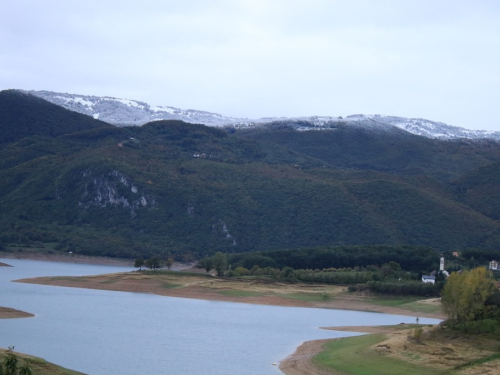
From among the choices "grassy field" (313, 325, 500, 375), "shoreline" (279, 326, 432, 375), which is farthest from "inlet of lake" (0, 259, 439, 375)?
"grassy field" (313, 325, 500, 375)

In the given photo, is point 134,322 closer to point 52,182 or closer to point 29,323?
point 29,323

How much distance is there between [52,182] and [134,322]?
11645 cm

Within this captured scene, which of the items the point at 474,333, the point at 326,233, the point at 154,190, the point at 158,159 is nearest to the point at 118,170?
the point at 154,190

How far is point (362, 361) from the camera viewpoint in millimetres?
48531

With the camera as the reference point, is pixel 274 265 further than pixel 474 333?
Yes

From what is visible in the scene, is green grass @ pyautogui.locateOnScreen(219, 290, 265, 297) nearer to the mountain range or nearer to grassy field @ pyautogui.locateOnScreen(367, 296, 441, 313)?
grassy field @ pyautogui.locateOnScreen(367, 296, 441, 313)

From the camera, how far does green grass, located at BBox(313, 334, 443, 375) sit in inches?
1775

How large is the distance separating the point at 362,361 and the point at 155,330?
1820 centimetres

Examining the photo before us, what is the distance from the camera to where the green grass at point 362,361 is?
4509 centimetres

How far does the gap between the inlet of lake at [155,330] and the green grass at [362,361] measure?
279 cm

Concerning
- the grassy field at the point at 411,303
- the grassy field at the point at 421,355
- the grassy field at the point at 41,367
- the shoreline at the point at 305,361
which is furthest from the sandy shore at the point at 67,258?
the grassy field at the point at 41,367

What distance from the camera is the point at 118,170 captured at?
177500 mm

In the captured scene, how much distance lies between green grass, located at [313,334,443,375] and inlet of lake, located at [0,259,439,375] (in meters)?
2.79

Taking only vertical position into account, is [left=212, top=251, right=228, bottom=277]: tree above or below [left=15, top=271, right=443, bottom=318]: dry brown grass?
above
